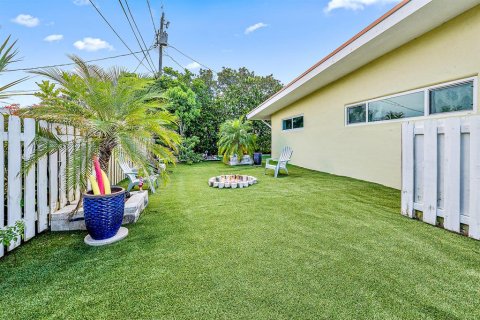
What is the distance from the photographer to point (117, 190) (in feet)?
9.45

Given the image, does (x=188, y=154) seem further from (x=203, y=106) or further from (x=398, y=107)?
(x=398, y=107)

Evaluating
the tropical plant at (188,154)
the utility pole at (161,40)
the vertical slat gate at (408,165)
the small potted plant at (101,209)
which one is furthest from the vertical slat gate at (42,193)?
the utility pole at (161,40)

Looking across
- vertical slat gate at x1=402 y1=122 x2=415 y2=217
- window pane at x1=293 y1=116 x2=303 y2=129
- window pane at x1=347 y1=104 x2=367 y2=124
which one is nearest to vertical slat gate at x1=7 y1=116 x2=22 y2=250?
vertical slat gate at x1=402 y1=122 x2=415 y2=217

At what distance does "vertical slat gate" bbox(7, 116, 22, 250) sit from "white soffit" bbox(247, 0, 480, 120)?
539 centimetres

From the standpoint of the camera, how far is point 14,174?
2365 millimetres

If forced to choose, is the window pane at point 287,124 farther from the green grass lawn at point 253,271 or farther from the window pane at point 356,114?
the green grass lawn at point 253,271

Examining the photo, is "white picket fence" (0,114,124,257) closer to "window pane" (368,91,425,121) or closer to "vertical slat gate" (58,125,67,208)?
"vertical slat gate" (58,125,67,208)

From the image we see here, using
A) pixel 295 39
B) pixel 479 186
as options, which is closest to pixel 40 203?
pixel 479 186

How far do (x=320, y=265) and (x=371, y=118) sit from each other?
4865mm

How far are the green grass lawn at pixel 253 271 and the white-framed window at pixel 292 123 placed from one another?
A: 667 cm

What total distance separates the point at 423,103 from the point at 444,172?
7.43 ft

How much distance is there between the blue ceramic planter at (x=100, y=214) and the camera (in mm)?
2492

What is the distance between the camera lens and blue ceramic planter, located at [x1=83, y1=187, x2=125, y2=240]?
249cm

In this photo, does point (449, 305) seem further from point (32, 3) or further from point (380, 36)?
point (32, 3)
